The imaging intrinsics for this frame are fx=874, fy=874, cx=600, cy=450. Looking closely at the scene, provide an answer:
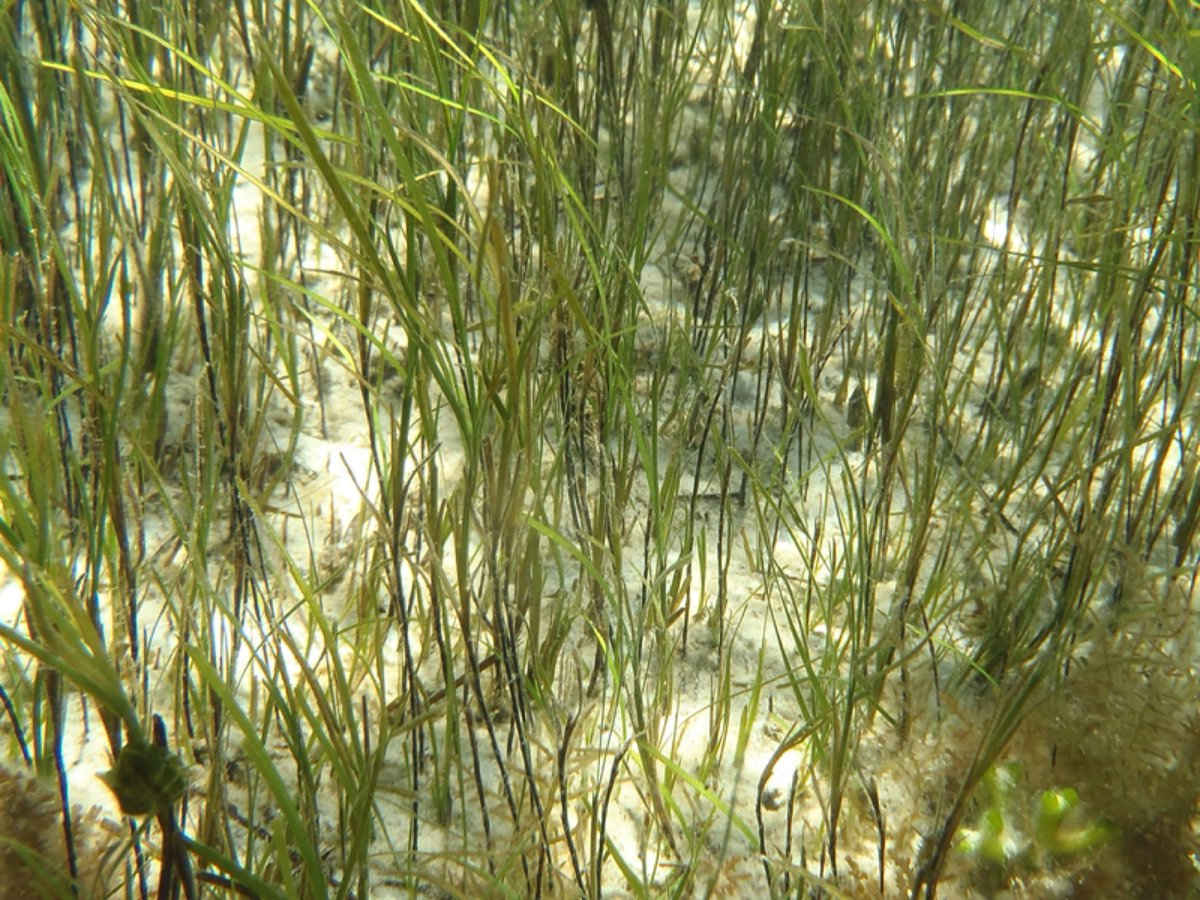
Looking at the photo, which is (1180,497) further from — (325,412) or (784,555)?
(325,412)

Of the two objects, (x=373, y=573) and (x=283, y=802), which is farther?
(x=373, y=573)

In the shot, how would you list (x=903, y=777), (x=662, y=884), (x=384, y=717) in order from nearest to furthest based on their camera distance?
(x=384, y=717) < (x=662, y=884) < (x=903, y=777)

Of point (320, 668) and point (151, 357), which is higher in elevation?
point (151, 357)

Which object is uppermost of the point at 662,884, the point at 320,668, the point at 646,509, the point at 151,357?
the point at 151,357

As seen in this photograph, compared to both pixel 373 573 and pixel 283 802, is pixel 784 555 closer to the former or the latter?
pixel 373 573

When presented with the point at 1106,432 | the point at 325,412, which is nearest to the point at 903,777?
the point at 1106,432

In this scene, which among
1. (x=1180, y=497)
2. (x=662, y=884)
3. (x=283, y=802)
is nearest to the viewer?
(x=283, y=802)

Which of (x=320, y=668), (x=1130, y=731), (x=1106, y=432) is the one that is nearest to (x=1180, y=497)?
(x=1106, y=432)
